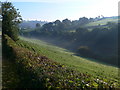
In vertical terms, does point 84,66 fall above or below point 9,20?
below

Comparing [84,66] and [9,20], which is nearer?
[84,66]

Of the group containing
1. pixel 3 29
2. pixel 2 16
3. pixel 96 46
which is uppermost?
pixel 2 16

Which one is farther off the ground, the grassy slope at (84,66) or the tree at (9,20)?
the tree at (9,20)

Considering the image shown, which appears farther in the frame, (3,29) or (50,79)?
(3,29)

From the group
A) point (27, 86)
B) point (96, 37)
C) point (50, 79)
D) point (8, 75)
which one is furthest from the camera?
point (96, 37)

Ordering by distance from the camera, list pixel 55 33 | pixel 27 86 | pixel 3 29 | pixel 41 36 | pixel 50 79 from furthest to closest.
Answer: pixel 41 36 < pixel 55 33 < pixel 3 29 < pixel 27 86 < pixel 50 79

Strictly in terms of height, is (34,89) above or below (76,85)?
below

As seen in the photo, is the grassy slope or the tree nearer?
the grassy slope

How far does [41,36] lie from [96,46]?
3624 inches

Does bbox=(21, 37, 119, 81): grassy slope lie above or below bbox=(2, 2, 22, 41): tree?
below

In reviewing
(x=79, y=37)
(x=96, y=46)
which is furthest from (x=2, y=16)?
(x=79, y=37)

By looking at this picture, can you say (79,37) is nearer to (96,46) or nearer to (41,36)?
(96,46)

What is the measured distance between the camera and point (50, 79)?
20.7ft

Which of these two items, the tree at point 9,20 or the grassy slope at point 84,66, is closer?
the grassy slope at point 84,66
